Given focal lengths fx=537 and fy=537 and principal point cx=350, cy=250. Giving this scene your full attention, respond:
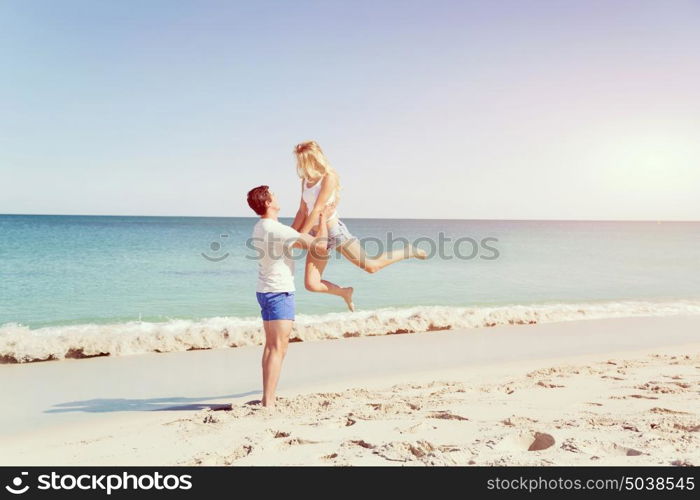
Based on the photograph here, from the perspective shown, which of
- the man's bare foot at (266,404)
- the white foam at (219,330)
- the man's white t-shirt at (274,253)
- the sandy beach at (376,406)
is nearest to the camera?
the sandy beach at (376,406)

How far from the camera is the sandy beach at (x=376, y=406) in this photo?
339 centimetres

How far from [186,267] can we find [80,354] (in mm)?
14696

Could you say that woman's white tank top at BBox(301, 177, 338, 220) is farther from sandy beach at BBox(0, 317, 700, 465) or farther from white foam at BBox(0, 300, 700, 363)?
white foam at BBox(0, 300, 700, 363)

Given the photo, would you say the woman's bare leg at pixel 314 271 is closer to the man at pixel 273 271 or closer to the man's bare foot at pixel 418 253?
the man at pixel 273 271

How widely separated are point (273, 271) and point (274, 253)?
0.53 feet

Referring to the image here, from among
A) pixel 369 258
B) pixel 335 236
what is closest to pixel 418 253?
pixel 369 258

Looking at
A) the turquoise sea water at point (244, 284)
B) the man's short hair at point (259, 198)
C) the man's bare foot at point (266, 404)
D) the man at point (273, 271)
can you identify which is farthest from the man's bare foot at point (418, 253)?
the turquoise sea water at point (244, 284)

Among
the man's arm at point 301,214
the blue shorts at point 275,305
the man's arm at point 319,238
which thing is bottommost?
the blue shorts at point 275,305

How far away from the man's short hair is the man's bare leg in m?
0.97

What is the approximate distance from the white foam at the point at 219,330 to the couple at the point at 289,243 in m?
3.07

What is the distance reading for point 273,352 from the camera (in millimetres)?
4617

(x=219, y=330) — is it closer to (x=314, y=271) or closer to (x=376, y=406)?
(x=314, y=271)

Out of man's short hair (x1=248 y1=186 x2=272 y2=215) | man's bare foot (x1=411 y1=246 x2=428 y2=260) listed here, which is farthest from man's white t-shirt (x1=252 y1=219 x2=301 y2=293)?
man's bare foot (x1=411 y1=246 x2=428 y2=260)
